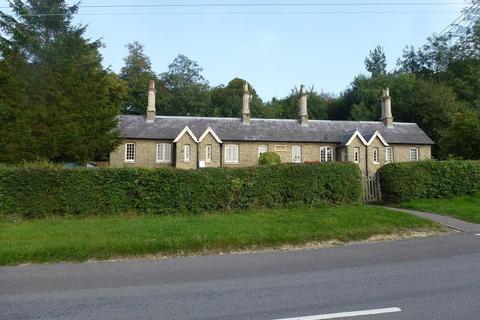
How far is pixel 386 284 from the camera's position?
23.1 ft

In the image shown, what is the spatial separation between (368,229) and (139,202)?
8.32 meters

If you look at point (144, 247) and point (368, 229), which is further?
point (368, 229)

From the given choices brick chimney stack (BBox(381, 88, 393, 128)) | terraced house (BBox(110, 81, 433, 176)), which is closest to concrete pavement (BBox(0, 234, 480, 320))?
terraced house (BBox(110, 81, 433, 176))

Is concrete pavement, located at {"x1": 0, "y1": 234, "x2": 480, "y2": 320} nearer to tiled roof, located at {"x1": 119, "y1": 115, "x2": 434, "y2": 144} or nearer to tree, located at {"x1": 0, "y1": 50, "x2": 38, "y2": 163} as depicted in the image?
tree, located at {"x1": 0, "y1": 50, "x2": 38, "y2": 163}

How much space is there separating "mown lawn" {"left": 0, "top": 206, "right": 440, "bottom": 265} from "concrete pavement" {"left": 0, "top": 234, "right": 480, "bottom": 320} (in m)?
A: 0.85

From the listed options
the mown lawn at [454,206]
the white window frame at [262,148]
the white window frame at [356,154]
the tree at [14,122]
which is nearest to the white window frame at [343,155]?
the white window frame at [356,154]

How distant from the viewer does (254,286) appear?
7.09 m

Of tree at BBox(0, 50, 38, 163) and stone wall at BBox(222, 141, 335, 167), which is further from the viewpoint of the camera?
stone wall at BBox(222, 141, 335, 167)

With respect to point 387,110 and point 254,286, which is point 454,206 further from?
point 387,110

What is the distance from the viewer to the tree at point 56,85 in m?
23.0

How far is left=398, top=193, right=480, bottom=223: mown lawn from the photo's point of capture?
53.9 feet

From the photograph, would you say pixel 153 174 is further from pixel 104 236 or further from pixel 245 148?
pixel 245 148

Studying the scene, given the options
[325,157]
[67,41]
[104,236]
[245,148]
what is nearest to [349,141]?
[325,157]

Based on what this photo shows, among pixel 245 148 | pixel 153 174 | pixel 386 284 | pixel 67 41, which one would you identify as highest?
pixel 67 41
